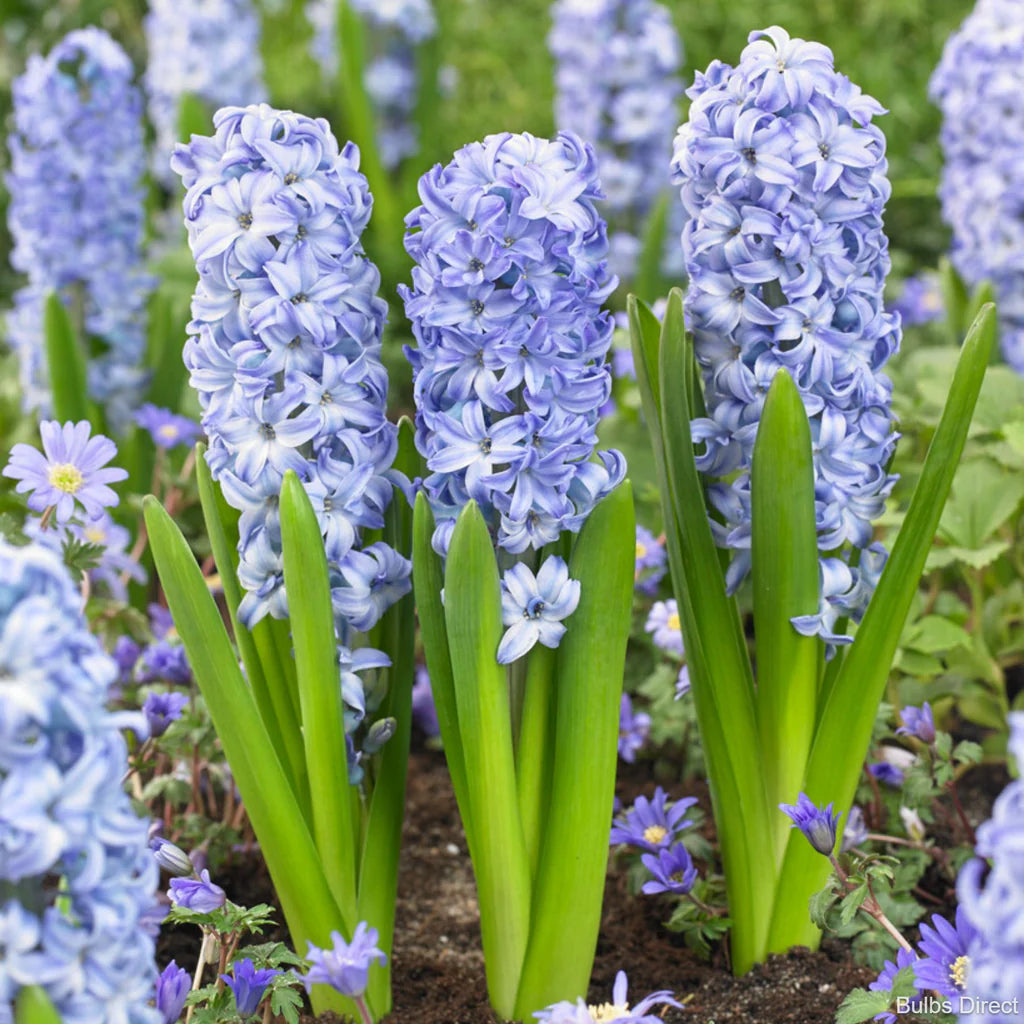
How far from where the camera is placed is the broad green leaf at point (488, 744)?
1.53 m

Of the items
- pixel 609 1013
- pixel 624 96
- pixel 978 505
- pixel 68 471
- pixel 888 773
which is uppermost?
pixel 624 96

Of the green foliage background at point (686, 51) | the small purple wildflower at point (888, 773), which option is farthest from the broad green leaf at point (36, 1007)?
the green foliage background at point (686, 51)

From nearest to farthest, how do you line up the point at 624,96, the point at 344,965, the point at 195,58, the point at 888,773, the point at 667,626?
the point at 344,965
the point at 888,773
the point at 667,626
the point at 624,96
the point at 195,58

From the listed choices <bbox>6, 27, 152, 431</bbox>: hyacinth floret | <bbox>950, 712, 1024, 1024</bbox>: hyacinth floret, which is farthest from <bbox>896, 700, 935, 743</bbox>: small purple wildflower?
<bbox>6, 27, 152, 431</bbox>: hyacinth floret

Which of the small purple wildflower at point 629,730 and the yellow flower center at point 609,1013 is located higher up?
the small purple wildflower at point 629,730

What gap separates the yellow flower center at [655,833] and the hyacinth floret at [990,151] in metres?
1.70

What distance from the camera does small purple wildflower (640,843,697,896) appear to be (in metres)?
1.80

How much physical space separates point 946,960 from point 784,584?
1.62 ft

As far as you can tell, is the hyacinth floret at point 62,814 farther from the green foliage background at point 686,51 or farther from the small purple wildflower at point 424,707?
the green foliage background at point 686,51

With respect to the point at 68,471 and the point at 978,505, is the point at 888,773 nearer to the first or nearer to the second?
the point at 978,505

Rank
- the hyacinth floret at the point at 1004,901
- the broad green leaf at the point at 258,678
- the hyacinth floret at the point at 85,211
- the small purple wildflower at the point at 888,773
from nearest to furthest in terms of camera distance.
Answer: the hyacinth floret at the point at 1004,901 → the broad green leaf at the point at 258,678 → the small purple wildflower at the point at 888,773 → the hyacinth floret at the point at 85,211

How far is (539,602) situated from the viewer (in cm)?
158

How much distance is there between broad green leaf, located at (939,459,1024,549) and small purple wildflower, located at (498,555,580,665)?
3.05ft

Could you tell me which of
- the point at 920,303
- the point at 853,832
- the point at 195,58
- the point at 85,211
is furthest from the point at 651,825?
the point at 195,58
